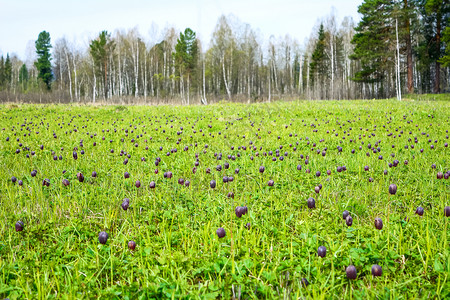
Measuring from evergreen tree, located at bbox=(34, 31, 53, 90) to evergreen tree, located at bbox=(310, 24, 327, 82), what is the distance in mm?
41007

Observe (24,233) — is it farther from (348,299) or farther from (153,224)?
(348,299)

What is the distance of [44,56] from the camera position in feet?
138

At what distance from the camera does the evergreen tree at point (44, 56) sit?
41656 mm

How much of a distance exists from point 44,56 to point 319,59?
4254 centimetres

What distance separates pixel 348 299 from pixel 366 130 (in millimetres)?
8170

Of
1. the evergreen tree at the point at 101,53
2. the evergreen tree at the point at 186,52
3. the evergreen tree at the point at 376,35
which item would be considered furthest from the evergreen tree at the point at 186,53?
the evergreen tree at the point at 376,35

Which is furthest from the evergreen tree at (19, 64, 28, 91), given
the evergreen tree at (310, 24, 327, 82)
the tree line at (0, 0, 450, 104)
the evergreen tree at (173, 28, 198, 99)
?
the evergreen tree at (310, 24, 327, 82)

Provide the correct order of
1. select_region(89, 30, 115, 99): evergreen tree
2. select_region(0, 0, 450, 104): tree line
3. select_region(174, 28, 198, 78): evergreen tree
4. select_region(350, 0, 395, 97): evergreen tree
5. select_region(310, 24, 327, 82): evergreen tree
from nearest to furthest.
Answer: select_region(350, 0, 395, 97): evergreen tree → select_region(0, 0, 450, 104): tree line → select_region(174, 28, 198, 78): evergreen tree → select_region(89, 30, 115, 99): evergreen tree → select_region(310, 24, 327, 82): evergreen tree

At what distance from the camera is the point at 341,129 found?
9.12 metres

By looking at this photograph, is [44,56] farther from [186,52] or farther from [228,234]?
[228,234]

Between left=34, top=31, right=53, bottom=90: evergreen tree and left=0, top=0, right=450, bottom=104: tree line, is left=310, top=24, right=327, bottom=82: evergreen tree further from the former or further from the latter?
left=34, top=31, right=53, bottom=90: evergreen tree

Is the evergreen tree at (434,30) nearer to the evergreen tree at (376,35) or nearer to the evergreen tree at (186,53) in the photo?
the evergreen tree at (376,35)

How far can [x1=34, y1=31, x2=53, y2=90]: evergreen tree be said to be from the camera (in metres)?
41.7

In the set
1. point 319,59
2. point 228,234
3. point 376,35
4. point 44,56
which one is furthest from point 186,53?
point 228,234
